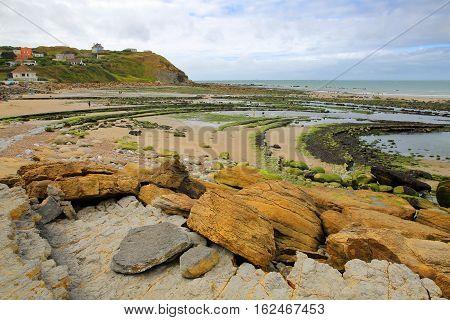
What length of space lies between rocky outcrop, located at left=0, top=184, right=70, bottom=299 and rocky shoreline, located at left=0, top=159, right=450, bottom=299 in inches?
1.1

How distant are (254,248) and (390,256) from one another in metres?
3.13

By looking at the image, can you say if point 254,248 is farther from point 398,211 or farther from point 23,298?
point 398,211

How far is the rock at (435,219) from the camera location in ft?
36.6

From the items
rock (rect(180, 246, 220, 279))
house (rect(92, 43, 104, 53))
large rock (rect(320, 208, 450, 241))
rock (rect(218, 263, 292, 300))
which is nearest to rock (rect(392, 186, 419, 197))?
Answer: large rock (rect(320, 208, 450, 241))

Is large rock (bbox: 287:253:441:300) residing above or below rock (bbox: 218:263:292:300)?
above

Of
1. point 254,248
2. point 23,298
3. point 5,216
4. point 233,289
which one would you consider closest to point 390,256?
point 254,248

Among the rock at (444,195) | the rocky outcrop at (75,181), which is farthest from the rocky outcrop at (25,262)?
the rock at (444,195)

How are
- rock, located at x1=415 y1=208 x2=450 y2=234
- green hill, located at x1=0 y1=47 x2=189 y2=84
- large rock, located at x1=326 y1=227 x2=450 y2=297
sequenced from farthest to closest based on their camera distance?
green hill, located at x1=0 y1=47 x2=189 y2=84
rock, located at x1=415 y1=208 x2=450 y2=234
large rock, located at x1=326 y1=227 x2=450 y2=297

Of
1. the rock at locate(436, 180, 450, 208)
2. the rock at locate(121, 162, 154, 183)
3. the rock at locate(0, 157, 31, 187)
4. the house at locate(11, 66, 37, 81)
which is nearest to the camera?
the rock at locate(0, 157, 31, 187)

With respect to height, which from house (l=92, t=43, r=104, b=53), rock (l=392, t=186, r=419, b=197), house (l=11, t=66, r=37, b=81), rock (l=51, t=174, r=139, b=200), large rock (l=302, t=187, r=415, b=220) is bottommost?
rock (l=392, t=186, r=419, b=197)

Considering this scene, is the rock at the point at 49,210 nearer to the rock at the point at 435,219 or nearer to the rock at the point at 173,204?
the rock at the point at 173,204

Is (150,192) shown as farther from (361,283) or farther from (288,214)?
(361,283)

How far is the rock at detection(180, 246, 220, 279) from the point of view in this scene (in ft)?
24.1

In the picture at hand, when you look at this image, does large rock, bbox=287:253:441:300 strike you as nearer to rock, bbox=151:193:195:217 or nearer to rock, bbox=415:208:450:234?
rock, bbox=151:193:195:217
